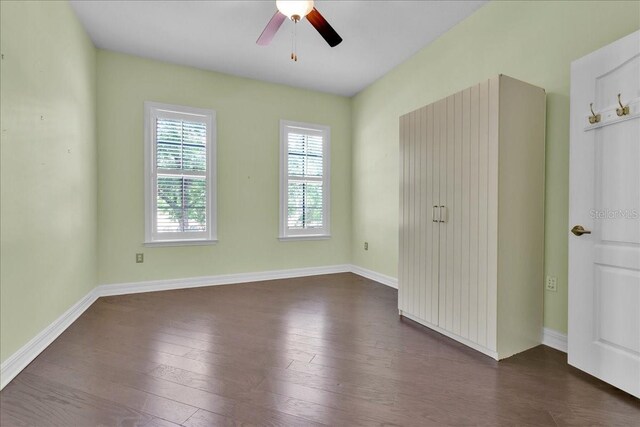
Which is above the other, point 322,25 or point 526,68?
point 322,25

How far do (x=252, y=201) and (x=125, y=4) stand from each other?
2414mm

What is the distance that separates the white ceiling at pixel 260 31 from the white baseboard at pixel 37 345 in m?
2.75

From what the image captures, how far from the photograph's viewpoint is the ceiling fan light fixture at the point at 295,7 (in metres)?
2.16

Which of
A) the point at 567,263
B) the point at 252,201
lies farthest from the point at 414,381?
the point at 252,201

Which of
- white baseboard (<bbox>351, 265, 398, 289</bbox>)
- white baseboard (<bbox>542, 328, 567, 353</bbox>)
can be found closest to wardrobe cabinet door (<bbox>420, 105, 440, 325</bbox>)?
white baseboard (<bbox>542, 328, 567, 353</bbox>)

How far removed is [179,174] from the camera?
3779 millimetres

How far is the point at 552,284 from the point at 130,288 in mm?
4203

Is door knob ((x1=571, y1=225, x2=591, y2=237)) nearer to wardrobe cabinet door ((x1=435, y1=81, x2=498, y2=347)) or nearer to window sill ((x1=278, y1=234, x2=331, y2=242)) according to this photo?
wardrobe cabinet door ((x1=435, y1=81, x2=498, y2=347))

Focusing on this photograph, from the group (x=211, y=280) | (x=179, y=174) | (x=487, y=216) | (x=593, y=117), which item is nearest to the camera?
(x=593, y=117)

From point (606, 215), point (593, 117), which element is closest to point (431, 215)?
point (606, 215)

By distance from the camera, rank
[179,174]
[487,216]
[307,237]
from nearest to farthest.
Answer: [487,216]
[179,174]
[307,237]

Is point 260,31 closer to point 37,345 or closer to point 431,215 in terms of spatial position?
point 431,215

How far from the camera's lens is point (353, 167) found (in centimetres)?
482

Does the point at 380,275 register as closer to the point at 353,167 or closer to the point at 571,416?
Answer: the point at 353,167
